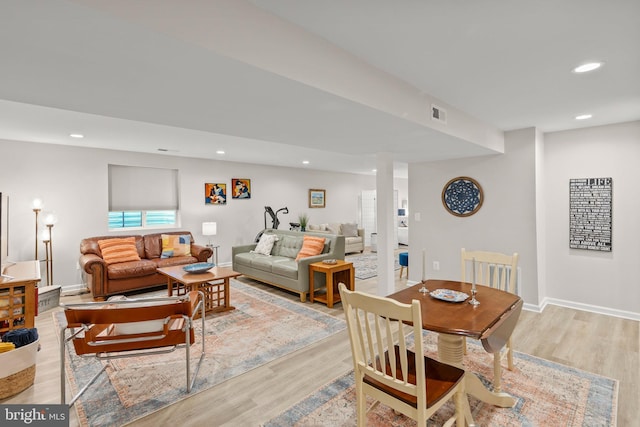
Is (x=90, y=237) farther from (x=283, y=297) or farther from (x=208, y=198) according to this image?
(x=283, y=297)

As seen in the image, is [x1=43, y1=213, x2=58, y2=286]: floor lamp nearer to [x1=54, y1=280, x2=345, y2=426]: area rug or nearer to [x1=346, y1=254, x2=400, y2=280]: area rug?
[x1=54, y1=280, x2=345, y2=426]: area rug

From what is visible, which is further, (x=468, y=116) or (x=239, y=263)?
(x=239, y=263)

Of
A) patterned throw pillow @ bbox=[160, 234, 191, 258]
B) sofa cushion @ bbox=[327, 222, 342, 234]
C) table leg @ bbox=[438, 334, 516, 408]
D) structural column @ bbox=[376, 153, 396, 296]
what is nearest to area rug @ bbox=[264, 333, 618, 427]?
table leg @ bbox=[438, 334, 516, 408]

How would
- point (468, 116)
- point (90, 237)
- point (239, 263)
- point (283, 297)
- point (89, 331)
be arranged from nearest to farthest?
point (89, 331) < point (468, 116) < point (283, 297) < point (90, 237) < point (239, 263)

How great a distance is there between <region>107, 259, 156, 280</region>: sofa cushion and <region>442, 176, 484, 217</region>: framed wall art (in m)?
4.57

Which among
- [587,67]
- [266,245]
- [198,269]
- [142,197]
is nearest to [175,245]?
[142,197]

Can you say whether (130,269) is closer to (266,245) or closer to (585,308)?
(266,245)

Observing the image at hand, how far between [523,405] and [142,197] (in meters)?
6.22

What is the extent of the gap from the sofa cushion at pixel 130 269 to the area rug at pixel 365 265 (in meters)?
3.45

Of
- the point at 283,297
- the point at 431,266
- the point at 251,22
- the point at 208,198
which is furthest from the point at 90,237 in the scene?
the point at 431,266

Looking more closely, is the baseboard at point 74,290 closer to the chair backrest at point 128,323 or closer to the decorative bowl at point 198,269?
the decorative bowl at point 198,269

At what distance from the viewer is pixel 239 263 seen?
18.2 feet

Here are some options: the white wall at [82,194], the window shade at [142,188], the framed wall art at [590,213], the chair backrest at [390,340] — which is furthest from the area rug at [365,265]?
the chair backrest at [390,340]

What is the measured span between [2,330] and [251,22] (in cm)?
366
